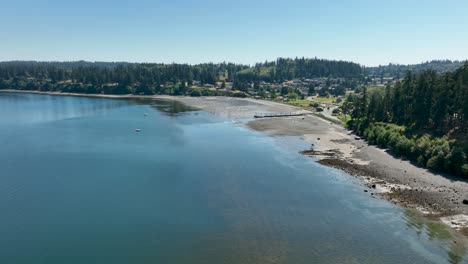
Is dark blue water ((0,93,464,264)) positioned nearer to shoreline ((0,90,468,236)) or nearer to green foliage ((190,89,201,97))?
shoreline ((0,90,468,236))

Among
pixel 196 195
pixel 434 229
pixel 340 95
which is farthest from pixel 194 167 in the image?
pixel 340 95

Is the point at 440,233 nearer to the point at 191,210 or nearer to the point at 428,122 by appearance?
the point at 191,210

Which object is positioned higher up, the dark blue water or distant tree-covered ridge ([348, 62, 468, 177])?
distant tree-covered ridge ([348, 62, 468, 177])

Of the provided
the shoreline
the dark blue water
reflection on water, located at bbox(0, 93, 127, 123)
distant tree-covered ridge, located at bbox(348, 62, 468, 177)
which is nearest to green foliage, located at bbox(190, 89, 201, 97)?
reflection on water, located at bbox(0, 93, 127, 123)

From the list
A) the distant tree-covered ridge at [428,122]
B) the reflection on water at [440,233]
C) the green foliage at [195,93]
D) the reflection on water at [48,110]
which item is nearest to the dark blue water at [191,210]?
the reflection on water at [440,233]

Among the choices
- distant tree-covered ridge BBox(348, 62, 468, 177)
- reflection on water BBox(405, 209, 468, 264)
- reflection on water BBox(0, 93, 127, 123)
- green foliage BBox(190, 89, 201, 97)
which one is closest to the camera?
reflection on water BBox(405, 209, 468, 264)

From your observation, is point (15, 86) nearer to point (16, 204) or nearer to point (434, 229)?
point (16, 204)

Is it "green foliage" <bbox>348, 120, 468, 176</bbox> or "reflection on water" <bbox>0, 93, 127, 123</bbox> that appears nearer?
"green foliage" <bbox>348, 120, 468, 176</bbox>
